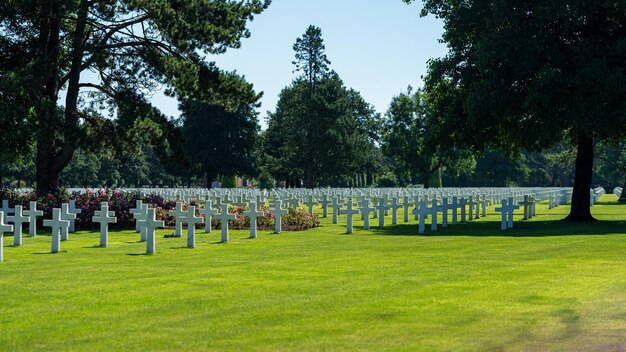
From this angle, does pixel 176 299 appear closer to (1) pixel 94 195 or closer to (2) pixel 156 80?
(1) pixel 94 195

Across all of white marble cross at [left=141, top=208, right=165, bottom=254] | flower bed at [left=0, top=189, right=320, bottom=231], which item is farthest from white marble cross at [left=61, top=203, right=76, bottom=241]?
flower bed at [left=0, top=189, right=320, bottom=231]

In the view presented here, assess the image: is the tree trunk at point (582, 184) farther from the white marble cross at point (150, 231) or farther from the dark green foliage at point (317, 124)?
the dark green foliage at point (317, 124)

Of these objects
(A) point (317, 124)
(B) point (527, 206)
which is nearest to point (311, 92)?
(A) point (317, 124)

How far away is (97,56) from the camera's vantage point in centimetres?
3072

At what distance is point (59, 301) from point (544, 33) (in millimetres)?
23394

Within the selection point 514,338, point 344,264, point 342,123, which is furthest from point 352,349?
point 342,123

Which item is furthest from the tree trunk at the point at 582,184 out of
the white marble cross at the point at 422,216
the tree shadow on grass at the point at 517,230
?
the white marble cross at the point at 422,216

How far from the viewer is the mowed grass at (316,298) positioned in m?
7.96

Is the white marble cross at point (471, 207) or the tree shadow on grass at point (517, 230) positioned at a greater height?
the white marble cross at point (471, 207)

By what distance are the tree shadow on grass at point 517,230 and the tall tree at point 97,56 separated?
31.1ft

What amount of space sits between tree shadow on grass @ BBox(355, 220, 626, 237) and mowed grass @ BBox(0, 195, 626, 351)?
18.6ft

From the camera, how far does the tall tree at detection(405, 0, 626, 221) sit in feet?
92.4

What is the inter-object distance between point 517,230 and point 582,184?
25.5ft

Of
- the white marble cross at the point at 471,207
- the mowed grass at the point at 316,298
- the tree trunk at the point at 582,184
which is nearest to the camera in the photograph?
the mowed grass at the point at 316,298
